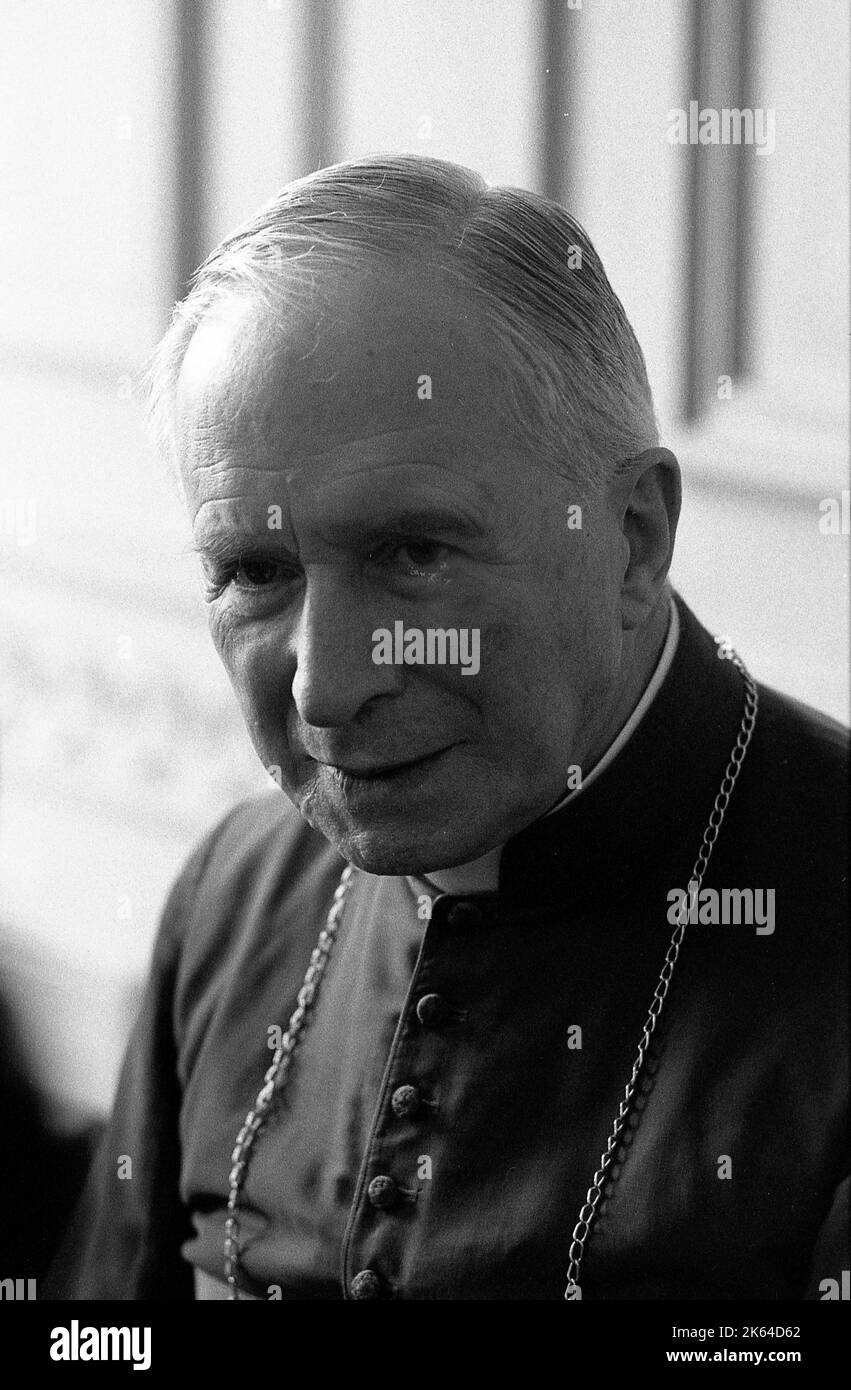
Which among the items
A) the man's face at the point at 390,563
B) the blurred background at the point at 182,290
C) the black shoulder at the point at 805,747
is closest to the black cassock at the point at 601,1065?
the black shoulder at the point at 805,747

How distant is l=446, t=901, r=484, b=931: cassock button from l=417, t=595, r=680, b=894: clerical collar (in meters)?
0.02

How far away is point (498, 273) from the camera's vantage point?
937 mm

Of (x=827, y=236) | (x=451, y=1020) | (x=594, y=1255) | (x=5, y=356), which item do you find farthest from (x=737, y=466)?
(x=5, y=356)

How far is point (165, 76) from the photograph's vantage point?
1547 millimetres

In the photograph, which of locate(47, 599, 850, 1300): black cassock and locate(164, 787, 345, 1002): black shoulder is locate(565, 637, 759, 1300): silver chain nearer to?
locate(47, 599, 850, 1300): black cassock

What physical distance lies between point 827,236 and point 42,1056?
46.7 inches

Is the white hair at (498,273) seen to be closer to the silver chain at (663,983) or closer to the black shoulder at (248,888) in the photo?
the silver chain at (663,983)

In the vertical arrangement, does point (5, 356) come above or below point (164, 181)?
below

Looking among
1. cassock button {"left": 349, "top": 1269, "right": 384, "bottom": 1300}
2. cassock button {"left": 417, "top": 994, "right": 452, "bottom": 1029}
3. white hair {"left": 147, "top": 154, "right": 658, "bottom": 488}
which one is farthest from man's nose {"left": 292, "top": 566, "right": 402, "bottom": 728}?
cassock button {"left": 349, "top": 1269, "right": 384, "bottom": 1300}

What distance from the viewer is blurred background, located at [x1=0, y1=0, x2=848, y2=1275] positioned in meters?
1.29

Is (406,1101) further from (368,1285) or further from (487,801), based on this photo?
(487,801)

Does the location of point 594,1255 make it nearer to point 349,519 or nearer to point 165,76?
point 349,519

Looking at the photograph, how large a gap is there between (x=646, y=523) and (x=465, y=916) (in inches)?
11.6

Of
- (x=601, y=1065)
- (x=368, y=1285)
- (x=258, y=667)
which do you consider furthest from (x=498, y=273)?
(x=368, y=1285)
